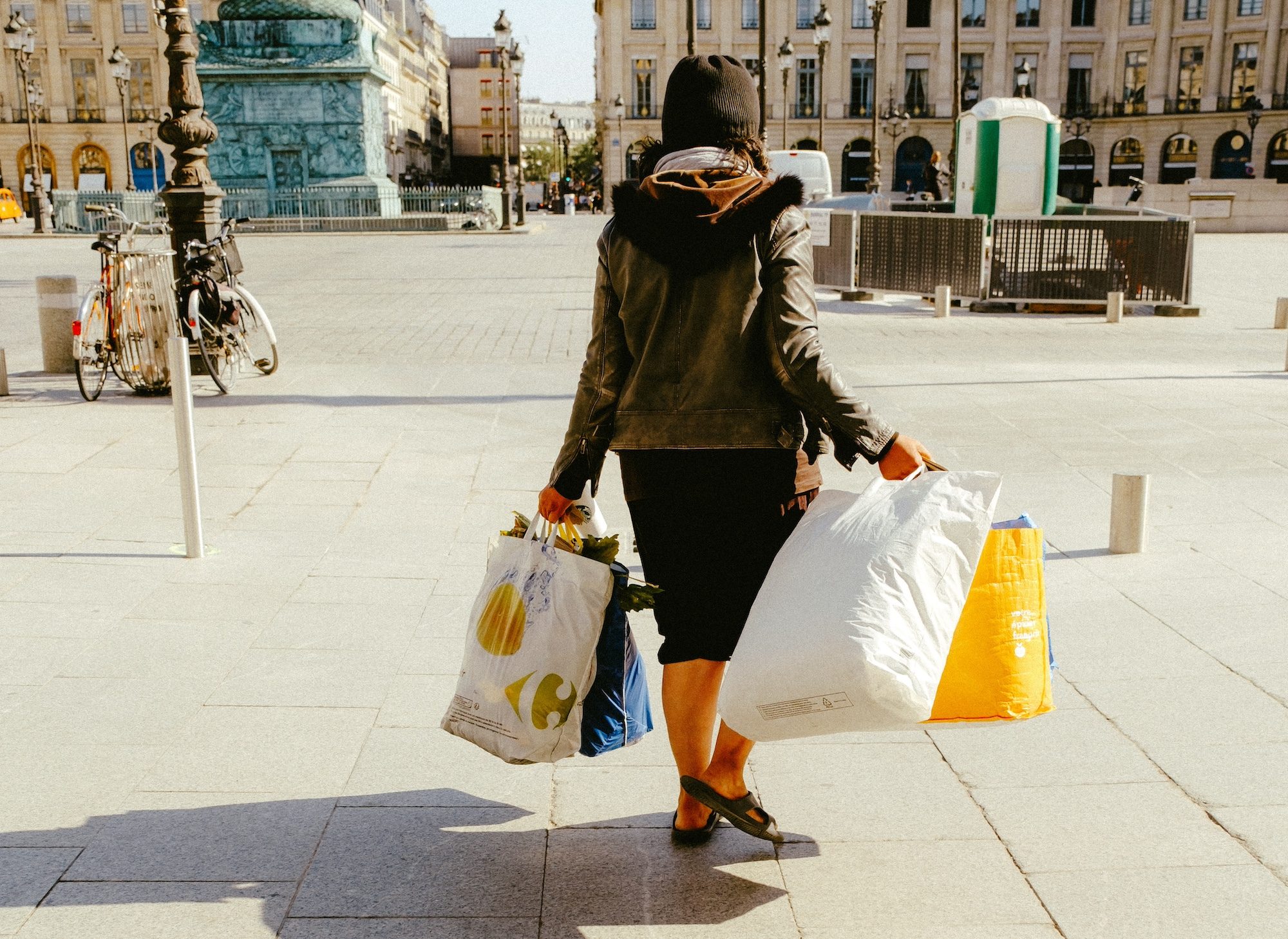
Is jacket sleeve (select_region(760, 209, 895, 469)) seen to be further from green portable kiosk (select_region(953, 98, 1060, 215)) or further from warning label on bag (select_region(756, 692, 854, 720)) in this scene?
green portable kiosk (select_region(953, 98, 1060, 215))

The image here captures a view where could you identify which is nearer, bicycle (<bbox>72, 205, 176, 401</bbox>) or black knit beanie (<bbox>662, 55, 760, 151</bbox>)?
black knit beanie (<bbox>662, 55, 760, 151</bbox>)

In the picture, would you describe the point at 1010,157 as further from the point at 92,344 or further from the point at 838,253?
the point at 92,344

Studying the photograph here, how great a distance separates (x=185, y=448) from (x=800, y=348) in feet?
11.7

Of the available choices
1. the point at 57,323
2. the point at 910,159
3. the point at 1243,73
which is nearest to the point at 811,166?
the point at 57,323

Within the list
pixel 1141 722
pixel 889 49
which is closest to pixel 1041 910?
pixel 1141 722

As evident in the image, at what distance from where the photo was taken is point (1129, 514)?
5.51m

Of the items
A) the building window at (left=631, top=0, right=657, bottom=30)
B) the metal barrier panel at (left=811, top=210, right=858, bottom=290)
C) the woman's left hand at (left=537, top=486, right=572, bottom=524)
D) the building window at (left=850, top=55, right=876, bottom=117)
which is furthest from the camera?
the building window at (left=850, top=55, right=876, bottom=117)

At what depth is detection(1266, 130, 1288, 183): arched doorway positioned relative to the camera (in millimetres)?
67500

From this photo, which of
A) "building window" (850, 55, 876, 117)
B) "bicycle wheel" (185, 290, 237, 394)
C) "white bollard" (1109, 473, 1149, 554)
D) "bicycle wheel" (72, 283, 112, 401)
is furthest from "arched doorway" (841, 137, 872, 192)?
"white bollard" (1109, 473, 1149, 554)

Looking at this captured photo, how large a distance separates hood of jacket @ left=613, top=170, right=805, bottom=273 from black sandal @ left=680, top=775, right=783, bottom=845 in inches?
44.9

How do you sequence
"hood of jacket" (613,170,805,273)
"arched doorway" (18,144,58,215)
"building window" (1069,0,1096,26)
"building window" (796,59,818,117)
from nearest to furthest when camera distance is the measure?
"hood of jacket" (613,170,805,273)
"building window" (1069,0,1096,26)
"building window" (796,59,818,117)
"arched doorway" (18,144,58,215)

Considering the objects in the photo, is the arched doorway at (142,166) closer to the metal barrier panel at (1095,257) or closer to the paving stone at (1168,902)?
the metal barrier panel at (1095,257)

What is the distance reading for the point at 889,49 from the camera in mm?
72250

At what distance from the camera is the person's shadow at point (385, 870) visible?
2744 mm
